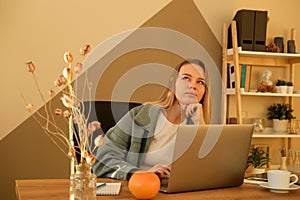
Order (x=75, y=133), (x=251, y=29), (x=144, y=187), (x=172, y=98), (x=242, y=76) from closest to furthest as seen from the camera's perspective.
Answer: (x=75, y=133)
(x=144, y=187)
(x=172, y=98)
(x=251, y=29)
(x=242, y=76)

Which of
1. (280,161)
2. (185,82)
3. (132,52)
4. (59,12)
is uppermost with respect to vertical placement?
(59,12)

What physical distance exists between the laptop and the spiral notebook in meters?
0.15

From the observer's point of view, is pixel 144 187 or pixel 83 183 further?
pixel 144 187

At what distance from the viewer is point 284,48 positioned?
399 centimetres

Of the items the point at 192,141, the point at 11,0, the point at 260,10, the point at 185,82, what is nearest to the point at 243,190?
the point at 192,141

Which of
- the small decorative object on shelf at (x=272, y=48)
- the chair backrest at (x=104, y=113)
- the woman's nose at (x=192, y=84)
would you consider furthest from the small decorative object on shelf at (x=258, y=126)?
the woman's nose at (x=192, y=84)

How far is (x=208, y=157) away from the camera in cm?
153

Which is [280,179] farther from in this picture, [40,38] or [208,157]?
[40,38]

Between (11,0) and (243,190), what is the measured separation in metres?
2.45

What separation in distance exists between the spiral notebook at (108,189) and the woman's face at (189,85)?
0.65 metres

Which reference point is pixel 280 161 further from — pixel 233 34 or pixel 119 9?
pixel 119 9

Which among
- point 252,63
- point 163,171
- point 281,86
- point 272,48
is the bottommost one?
point 163,171

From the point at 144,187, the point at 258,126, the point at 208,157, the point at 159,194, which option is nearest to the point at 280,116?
the point at 258,126

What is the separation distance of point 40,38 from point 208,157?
7.29 feet
